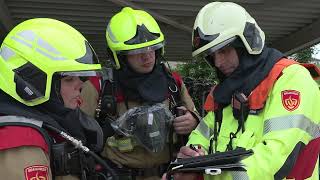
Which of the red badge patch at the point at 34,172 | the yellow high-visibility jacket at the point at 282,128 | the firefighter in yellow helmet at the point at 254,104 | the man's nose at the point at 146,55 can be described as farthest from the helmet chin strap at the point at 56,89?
the man's nose at the point at 146,55

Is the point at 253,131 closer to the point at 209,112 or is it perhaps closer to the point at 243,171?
the point at 243,171

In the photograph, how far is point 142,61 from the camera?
3078 mm

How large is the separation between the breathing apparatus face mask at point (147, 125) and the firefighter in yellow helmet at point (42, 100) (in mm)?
764

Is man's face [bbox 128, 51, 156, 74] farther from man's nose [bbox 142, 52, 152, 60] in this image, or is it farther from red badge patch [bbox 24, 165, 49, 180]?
red badge patch [bbox 24, 165, 49, 180]

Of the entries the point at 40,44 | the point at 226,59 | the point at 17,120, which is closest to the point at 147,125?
the point at 226,59

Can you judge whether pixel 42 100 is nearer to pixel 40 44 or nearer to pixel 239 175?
pixel 40 44

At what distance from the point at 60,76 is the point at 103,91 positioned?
1.07 metres

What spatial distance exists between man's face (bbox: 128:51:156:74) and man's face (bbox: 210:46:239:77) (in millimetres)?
640

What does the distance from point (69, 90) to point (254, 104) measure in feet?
2.98

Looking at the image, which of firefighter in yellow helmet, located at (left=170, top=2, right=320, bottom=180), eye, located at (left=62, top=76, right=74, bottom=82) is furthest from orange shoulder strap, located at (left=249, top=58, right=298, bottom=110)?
eye, located at (left=62, top=76, right=74, bottom=82)

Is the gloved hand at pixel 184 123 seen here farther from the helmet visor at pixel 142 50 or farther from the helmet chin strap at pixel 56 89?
the helmet chin strap at pixel 56 89

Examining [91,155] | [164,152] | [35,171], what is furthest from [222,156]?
[164,152]

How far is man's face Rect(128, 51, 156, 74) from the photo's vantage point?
306 cm

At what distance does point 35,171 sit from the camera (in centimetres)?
168
